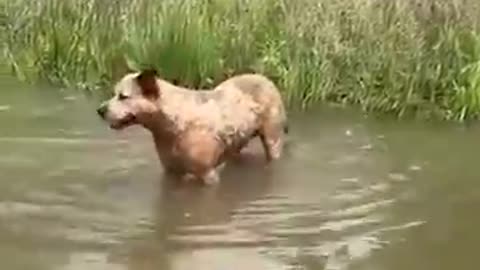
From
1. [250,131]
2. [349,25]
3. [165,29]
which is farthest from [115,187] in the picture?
[349,25]

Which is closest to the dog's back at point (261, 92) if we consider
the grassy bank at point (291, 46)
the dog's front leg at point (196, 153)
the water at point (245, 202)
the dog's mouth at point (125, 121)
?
the water at point (245, 202)

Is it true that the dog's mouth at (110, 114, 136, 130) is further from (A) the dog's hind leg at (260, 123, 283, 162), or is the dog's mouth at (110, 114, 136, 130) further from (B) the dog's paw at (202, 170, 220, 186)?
(A) the dog's hind leg at (260, 123, 283, 162)

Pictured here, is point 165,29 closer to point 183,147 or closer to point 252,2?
point 252,2

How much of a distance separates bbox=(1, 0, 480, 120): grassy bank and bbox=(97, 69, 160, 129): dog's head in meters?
3.22

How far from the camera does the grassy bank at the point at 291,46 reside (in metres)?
11.6

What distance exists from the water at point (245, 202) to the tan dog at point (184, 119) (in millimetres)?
181

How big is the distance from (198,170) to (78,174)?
0.84 meters

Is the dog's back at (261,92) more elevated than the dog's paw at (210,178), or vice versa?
the dog's back at (261,92)

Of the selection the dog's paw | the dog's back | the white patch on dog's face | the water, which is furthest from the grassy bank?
the white patch on dog's face

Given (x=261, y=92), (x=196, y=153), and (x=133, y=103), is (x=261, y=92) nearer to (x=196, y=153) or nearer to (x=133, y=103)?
(x=196, y=153)

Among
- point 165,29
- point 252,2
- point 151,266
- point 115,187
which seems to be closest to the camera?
point 151,266

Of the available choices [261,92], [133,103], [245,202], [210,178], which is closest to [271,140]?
[261,92]

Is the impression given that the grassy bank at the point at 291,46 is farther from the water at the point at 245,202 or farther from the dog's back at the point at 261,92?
the dog's back at the point at 261,92

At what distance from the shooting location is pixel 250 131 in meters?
9.04
